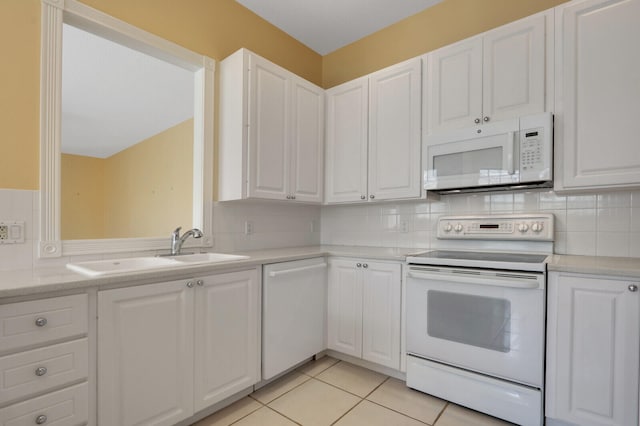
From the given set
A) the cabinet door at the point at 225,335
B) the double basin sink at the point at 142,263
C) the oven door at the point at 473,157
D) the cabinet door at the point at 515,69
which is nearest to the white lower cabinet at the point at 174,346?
the cabinet door at the point at 225,335

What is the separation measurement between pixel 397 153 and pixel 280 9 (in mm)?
1591

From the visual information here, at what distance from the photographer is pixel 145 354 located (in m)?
1.46

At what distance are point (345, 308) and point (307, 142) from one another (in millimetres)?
1430

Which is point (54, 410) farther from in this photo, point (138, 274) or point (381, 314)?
point (381, 314)

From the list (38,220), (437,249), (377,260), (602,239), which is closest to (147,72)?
(38,220)

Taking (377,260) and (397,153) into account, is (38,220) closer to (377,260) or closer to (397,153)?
(377,260)

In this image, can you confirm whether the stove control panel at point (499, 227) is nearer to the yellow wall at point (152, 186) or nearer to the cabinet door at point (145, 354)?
the cabinet door at point (145, 354)

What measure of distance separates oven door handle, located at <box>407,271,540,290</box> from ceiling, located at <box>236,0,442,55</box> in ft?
7.34

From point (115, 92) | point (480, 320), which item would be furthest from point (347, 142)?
point (115, 92)

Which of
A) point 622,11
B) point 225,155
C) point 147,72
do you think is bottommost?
point 225,155

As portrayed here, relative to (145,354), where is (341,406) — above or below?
below

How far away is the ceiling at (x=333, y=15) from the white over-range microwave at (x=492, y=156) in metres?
1.26

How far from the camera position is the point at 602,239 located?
76.6 inches

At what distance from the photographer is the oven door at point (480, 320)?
5.41ft
